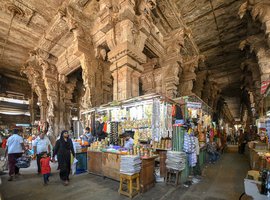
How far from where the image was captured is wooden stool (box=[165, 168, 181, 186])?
4332 mm

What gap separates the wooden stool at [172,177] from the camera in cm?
433

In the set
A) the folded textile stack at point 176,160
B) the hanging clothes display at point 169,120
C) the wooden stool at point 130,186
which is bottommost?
the wooden stool at point 130,186

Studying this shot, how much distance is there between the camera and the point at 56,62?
991 centimetres

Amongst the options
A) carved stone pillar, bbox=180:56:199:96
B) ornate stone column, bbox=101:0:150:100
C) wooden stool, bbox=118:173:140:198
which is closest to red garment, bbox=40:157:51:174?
wooden stool, bbox=118:173:140:198

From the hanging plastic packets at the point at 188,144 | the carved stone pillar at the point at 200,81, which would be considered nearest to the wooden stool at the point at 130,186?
the hanging plastic packets at the point at 188,144

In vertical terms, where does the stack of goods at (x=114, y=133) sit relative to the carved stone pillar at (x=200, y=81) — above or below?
below

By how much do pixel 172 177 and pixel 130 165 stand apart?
187cm

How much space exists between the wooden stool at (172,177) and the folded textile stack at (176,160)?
0.13m

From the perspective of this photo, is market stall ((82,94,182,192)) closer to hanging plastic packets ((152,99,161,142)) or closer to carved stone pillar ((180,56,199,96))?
hanging plastic packets ((152,99,161,142))

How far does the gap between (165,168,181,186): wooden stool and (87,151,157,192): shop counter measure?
53 cm

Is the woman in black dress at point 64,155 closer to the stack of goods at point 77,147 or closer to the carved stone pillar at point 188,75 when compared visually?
the stack of goods at point 77,147

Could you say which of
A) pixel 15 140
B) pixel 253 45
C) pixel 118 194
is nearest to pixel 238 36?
pixel 253 45

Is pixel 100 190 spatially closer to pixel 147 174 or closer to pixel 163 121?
pixel 147 174

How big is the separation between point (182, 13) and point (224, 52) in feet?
15.7
